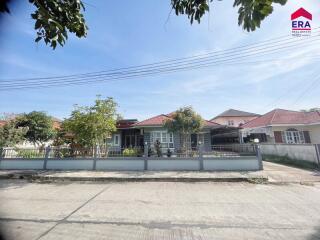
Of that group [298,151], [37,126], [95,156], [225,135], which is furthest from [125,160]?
[225,135]

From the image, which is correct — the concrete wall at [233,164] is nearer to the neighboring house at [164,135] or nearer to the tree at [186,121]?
the tree at [186,121]

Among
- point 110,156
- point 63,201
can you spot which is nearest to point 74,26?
point 63,201

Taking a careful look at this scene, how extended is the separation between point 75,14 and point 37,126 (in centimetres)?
1917

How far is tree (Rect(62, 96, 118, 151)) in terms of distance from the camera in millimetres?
11352

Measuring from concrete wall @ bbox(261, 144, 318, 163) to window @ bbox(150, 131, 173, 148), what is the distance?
8926mm

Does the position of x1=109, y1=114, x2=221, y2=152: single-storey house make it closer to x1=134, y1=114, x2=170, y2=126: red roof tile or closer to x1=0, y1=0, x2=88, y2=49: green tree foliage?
x1=134, y1=114, x2=170, y2=126: red roof tile

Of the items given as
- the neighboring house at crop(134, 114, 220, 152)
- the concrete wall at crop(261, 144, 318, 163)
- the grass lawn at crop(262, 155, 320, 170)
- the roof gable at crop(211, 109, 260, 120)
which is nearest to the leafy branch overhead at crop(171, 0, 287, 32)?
the grass lawn at crop(262, 155, 320, 170)

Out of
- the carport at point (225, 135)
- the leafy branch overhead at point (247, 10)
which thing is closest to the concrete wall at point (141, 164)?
the leafy branch overhead at point (247, 10)

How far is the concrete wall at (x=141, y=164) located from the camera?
Answer: 9.91m

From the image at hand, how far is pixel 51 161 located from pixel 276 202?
1122cm

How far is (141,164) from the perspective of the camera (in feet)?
34.1

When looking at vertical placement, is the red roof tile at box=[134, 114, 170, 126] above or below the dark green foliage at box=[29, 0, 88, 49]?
above

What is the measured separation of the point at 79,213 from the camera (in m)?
4.71

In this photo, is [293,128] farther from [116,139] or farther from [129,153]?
[116,139]
